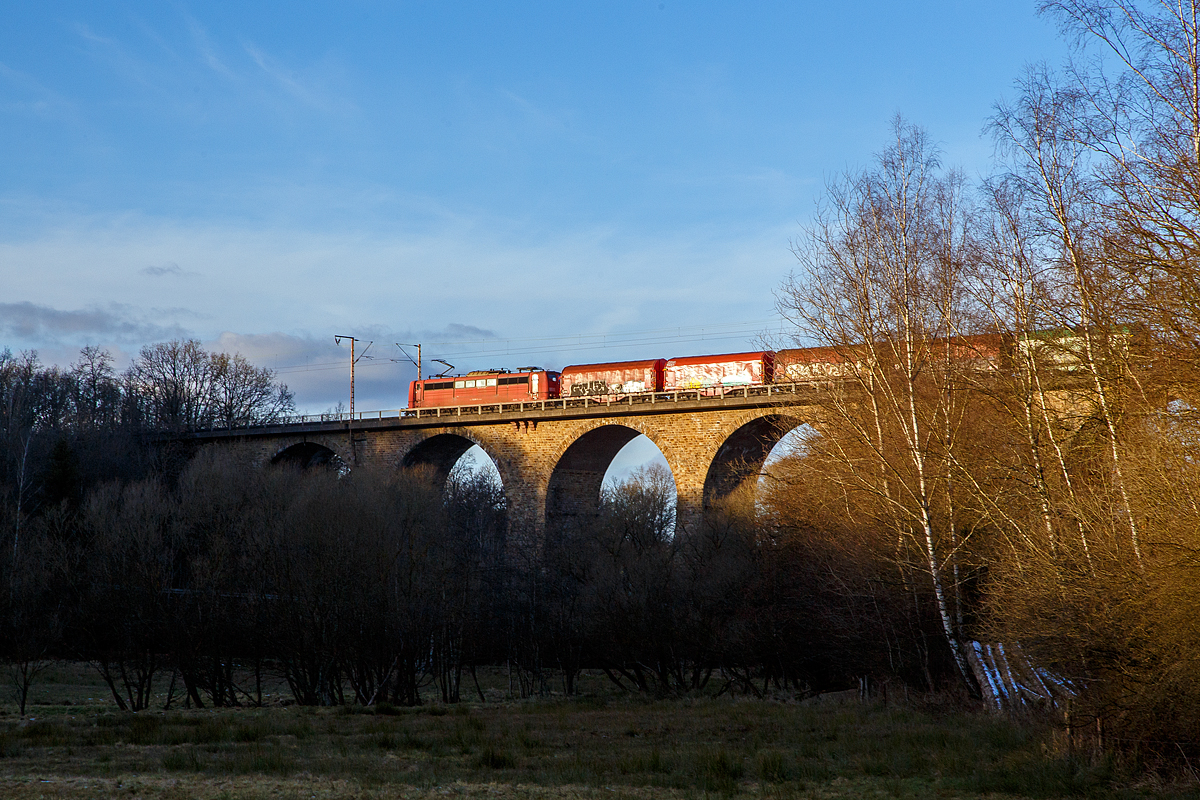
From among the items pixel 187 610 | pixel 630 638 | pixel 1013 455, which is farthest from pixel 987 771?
pixel 187 610

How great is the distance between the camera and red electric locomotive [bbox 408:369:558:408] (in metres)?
43.6

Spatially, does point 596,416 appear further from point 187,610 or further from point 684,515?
point 187,610

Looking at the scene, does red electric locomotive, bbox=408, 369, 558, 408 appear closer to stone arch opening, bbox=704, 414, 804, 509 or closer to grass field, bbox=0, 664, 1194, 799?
stone arch opening, bbox=704, 414, 804, 509

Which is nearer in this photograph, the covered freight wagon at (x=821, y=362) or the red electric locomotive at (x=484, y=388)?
the covered freight wagon at (x=821, y=362)

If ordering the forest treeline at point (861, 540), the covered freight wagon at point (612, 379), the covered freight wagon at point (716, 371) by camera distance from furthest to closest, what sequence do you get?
the covered freight wagon at point (612, 379) < the covered freight wagon at point (716, 371) < the forest treeline at point (861, 540)

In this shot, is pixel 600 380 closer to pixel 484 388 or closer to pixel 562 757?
pixel 484 388

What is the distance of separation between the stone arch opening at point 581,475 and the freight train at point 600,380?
5.95 ft

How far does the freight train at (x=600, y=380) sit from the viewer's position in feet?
123

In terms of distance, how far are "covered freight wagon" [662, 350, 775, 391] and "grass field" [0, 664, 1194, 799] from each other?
1924 cm

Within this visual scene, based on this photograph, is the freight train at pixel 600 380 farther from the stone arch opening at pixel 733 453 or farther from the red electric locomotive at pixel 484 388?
the stone arch opening at pixel 733 453

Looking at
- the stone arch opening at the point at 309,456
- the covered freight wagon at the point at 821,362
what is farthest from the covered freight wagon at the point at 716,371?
the stone arch opening at the point at 309,456

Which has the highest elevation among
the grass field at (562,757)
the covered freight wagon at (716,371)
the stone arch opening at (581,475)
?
the covered freight wagon at (716,371)

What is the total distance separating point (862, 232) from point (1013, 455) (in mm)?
5502

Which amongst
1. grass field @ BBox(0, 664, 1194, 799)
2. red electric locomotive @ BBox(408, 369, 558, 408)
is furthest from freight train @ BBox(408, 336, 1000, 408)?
grass field @ BBox(0, 664, 1194, 799)
